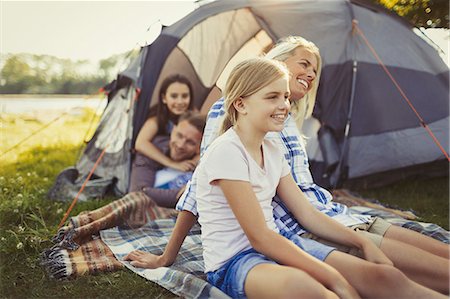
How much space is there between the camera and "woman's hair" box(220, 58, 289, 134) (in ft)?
6.39

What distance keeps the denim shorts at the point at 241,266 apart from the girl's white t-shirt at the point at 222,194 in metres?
0.02

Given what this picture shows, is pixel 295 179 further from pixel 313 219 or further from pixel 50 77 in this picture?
pixel 50 77

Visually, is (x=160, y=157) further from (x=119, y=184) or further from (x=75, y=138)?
(x=75, y=138)

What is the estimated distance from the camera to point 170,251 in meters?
2.28

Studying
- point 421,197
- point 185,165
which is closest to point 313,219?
point 185,165

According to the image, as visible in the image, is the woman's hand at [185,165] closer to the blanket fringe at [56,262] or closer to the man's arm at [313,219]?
the blanket fringe at [56,262]

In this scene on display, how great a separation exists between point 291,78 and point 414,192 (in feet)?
6.45

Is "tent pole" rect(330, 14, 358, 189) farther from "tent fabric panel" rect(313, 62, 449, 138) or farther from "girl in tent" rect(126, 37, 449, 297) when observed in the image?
"girl in tent" rect(126, 37, 449, 297)

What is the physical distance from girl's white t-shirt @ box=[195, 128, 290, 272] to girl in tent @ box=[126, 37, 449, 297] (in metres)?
0.19

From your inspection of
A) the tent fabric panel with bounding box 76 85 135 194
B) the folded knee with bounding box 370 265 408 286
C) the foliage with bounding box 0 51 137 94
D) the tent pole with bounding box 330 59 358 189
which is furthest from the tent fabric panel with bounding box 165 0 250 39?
the folded knee with bounding box 370 265 408 286

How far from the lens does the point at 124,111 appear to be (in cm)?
424

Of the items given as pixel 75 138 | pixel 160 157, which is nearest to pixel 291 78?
pixel 160 157

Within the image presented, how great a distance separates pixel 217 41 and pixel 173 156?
1.04 meters

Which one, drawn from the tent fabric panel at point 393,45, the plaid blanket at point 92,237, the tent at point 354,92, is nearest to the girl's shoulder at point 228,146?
the plaid blanket at point 92,237
